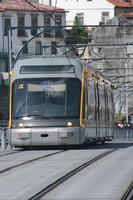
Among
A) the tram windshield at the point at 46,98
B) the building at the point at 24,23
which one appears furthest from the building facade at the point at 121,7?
the tram windshield at the point at 46,98

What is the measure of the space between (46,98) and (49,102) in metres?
0.17

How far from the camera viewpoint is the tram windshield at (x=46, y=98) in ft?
104

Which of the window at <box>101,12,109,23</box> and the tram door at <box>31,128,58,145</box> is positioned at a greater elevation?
the window at <box>101,12,109,23</box>

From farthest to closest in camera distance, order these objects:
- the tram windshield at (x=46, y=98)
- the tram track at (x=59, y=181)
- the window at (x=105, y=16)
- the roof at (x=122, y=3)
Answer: the roof at (x=122, y=3)
the window at (x=105, y=16)
the tram windshield at (x=46, y=98)
the tram track at (x=59, y=181)

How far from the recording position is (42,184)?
1783 centimetres

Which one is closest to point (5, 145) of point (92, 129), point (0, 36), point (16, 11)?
point (92, 129)

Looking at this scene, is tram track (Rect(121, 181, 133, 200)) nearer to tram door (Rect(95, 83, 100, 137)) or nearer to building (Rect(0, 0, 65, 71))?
tram door (Rect(95, 83, 100, 137))

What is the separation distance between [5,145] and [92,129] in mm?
3802

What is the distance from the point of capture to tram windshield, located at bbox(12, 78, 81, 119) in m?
31.8

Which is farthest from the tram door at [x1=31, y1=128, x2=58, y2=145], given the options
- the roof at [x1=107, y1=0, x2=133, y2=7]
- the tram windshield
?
the roof at [x1=107, y1=0, x2=133, y2=7]

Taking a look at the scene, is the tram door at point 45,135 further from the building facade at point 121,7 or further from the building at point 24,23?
the building facade at point 121,7

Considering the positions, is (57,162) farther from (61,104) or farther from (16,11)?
(16,11)

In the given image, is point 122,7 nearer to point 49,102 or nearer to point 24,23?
point 24,23

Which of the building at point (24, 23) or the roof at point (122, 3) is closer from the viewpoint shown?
the building at point (24, 23)
